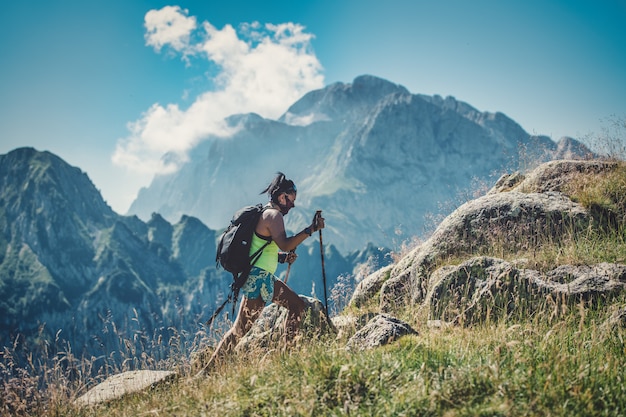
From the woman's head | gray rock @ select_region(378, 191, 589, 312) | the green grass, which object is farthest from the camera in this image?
gray rock @ select_region(378, 191, 589, 312)

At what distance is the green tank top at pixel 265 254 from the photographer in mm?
6383

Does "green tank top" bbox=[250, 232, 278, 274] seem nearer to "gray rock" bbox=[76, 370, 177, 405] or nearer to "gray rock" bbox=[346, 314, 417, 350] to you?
"gray rock" bbox=[346, 314, 417, 350]

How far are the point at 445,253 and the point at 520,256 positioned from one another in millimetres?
1451

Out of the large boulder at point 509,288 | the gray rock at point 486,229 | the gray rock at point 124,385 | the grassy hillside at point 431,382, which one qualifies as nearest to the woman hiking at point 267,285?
the grassy hillside at point 431,382

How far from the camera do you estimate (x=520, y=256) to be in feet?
25.2

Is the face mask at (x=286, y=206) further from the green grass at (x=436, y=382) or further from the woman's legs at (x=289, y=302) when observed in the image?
the green grass at (x=436, y=382)

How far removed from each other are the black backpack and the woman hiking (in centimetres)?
8

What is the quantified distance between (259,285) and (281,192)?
5.18 ft

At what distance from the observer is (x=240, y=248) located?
634 centimetres

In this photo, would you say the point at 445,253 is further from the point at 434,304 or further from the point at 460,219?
the point at 434,304

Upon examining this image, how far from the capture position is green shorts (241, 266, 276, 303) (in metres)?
6.26

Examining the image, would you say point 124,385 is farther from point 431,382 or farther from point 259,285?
point 431,382

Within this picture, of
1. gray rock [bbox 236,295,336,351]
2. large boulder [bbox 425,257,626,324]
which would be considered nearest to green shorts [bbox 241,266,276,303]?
gray rock [bbox 236,295,336,351]

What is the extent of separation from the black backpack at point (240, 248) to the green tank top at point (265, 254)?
5cm
